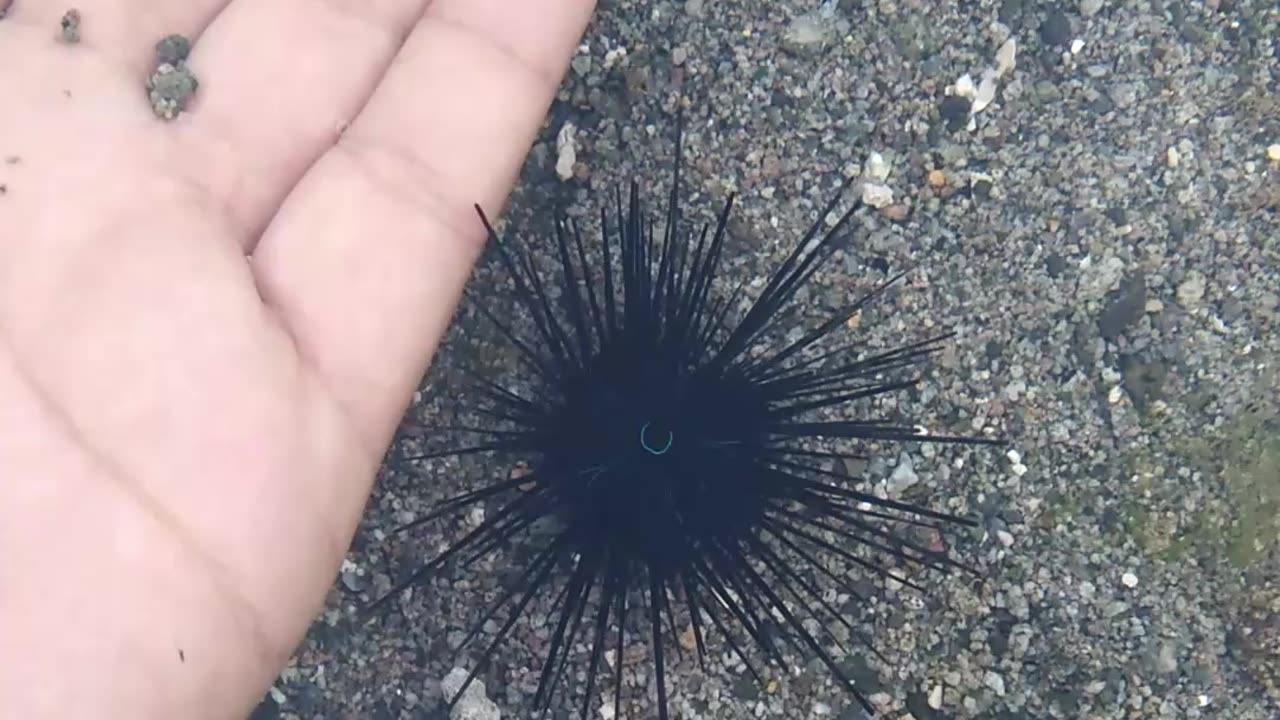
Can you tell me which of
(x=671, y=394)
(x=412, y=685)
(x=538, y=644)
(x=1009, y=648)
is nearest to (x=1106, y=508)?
(x=1009, y=648)

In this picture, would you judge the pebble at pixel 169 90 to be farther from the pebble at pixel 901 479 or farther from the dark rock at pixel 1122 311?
the dark rock at pixel 1122 311

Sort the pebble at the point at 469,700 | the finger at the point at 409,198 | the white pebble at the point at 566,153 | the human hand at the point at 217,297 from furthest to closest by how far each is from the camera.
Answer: the white pebble at the point at 566,153, the pebble at the point at 469,700, the finger at the point at 409,198, the human hand at the point at 217,297

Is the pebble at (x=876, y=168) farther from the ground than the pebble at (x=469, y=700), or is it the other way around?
the pebble at (x=876, y=168)

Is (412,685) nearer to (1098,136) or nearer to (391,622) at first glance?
(391,622)

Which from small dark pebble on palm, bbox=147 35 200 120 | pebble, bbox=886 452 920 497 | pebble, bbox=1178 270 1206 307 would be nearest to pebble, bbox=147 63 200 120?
small dark pebble on palm, bbox=147 35 200 120

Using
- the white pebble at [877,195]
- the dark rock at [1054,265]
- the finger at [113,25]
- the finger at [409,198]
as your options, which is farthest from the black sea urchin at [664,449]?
the finger at [113,25]

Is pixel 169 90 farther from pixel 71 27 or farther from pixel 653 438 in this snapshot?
pixel 653 438

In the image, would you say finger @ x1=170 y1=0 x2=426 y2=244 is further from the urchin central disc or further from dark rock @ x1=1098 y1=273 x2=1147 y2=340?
dark rock @ x1=1098 y1=273 x2=1147 y2=340

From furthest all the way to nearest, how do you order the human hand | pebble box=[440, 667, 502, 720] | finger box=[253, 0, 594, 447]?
pebble box=[440, 667, 502, 720]
finger box=[253, 0, 594, 447]
the human hand
